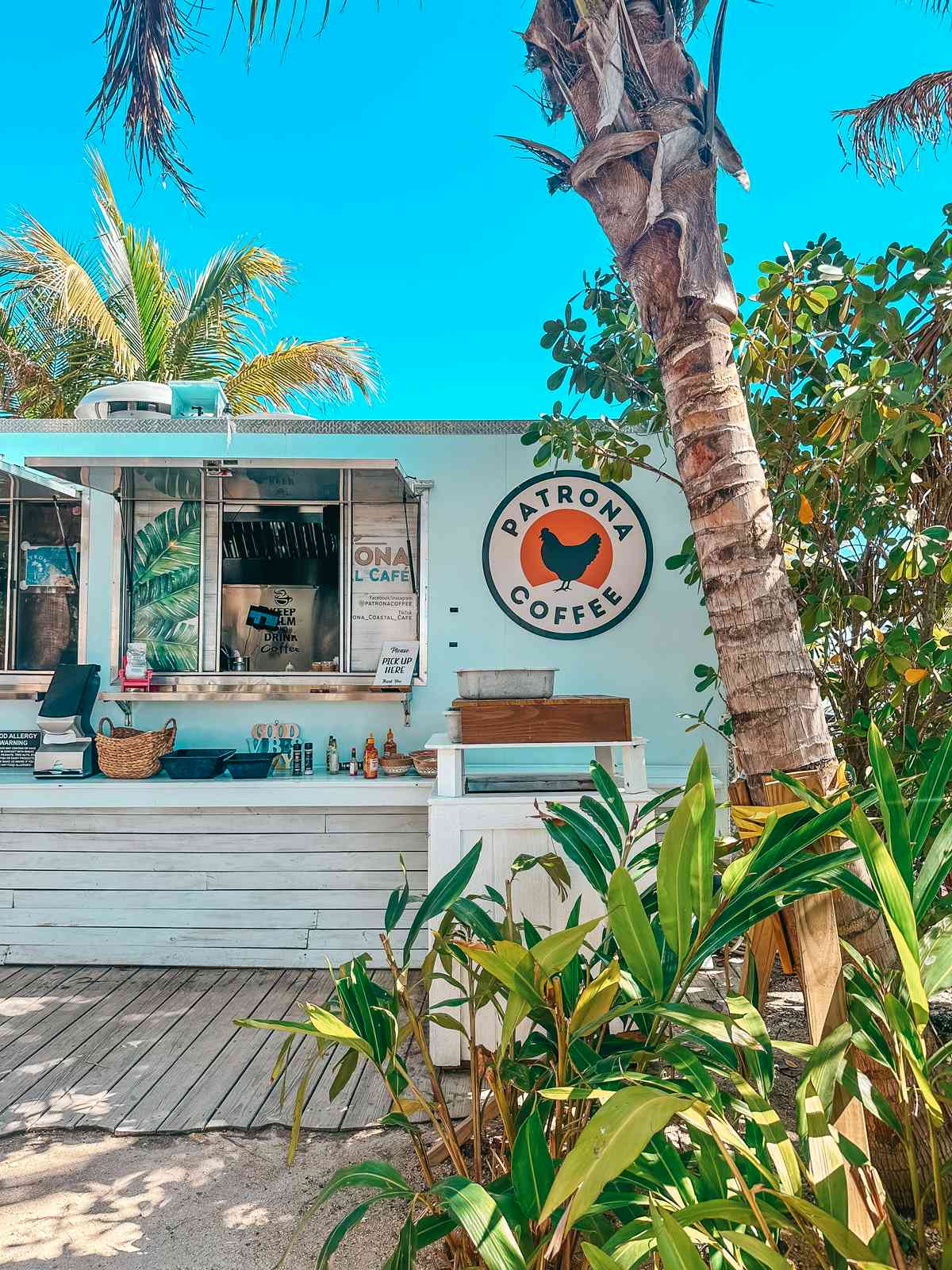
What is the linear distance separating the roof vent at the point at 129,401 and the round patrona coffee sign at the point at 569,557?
201 centimetres

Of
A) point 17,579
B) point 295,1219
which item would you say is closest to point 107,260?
point 17,579

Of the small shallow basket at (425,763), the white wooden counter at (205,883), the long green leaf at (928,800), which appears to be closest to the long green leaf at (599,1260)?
the long green leaf at (928,800)

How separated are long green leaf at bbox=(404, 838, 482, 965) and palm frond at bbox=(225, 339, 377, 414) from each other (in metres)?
8.88

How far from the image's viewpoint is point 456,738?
301cm

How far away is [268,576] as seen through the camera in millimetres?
4051

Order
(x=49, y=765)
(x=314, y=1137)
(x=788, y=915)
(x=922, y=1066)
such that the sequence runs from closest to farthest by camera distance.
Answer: (x=922, y=1066)
(x=788, y=915)
(x=314, y=1137)
(x=49, y=765)

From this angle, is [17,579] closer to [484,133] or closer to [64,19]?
[64,19]

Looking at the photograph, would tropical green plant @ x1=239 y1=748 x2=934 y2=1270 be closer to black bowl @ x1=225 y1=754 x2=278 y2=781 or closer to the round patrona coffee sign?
black bowl @ x1=225 y1=754 x2=278 y2=781

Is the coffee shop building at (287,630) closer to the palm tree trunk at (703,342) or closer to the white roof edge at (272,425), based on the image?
the white roof edge at (272,425)

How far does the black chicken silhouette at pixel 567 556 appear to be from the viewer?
3.94 m

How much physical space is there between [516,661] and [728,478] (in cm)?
233

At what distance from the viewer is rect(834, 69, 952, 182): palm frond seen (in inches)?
190

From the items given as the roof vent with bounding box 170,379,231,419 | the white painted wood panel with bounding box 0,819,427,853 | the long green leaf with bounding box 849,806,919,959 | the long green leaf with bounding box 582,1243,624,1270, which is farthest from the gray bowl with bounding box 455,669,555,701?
the roof vent with bounding box 170,379,231,419

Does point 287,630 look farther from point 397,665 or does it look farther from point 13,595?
point 13,595
